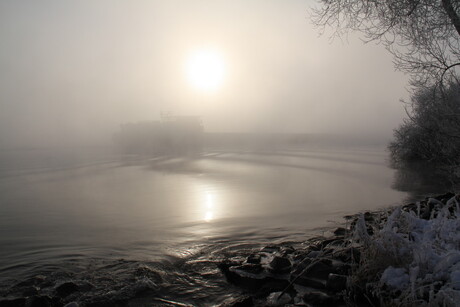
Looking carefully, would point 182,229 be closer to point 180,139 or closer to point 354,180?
point 354,180

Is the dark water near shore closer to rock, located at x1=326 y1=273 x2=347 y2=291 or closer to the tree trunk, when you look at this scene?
rock, located at x1=326 y1=273 x2=347 y2=291

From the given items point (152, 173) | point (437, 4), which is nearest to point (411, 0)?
point (437, 4)

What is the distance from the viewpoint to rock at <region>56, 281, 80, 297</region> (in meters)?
6.37

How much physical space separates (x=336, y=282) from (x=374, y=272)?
2.11 feet

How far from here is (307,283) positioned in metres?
6.20

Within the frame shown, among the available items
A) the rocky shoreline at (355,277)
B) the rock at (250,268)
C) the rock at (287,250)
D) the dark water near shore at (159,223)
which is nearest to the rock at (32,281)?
the rocky shoreline at (355,277)

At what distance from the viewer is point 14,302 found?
593 centimetres

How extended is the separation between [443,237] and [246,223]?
7.02 metres

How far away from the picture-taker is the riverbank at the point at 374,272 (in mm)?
4797

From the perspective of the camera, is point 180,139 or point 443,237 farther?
point 180,139

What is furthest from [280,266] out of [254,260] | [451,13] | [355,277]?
[451,13]

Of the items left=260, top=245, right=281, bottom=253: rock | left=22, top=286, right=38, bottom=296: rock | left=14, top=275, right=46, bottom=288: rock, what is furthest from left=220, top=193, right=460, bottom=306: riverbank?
left=14, top=275, right=46, bottom=288: rock

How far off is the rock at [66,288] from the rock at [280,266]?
3411 millimetres

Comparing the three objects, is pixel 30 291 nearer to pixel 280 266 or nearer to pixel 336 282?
pixel 280 266
